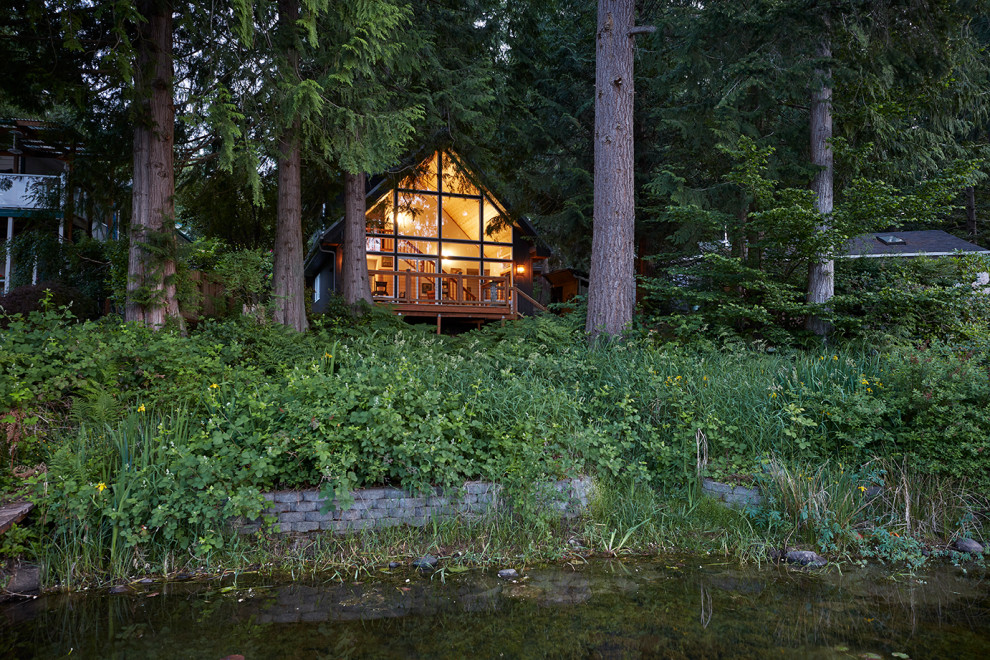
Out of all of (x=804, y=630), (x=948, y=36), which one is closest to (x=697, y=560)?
(x=804, y=630)

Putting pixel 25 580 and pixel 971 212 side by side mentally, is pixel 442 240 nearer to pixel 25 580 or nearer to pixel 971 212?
pixel 25 580

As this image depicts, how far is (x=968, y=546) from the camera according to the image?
177 inches

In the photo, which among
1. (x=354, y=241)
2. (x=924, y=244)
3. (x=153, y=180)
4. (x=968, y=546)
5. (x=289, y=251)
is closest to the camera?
(x=968, y=546)

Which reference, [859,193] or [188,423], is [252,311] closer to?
[188,423]

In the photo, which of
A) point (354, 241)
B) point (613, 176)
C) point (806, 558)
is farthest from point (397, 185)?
point (806, 558)

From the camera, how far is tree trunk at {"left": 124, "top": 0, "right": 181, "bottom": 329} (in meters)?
6.95

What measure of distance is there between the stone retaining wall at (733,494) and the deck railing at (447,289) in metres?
11.1

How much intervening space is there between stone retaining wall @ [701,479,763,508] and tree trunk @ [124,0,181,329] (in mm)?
6292

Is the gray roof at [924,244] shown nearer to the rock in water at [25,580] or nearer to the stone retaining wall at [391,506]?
the stone retaining wall at [391,506]

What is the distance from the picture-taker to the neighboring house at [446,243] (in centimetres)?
1698

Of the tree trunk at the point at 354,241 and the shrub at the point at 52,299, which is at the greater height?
the tree trunk at the point at 354,241

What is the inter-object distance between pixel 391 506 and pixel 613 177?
6.32m

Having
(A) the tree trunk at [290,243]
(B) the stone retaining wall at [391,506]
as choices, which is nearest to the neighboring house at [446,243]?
(A) the tree trunk at [290,243]

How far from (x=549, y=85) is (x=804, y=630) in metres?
13.9
